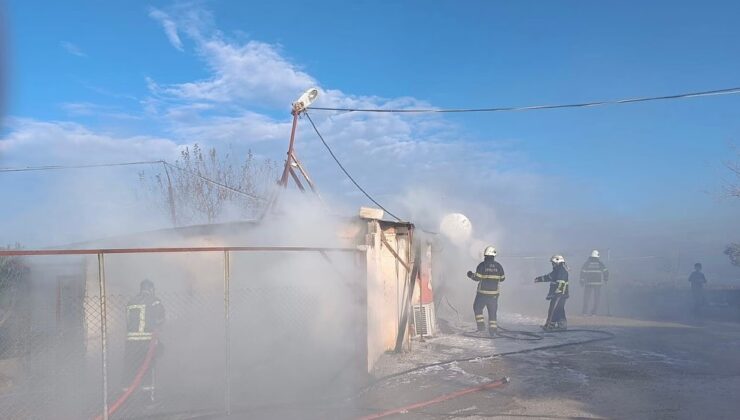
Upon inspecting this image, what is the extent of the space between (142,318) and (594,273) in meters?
11.8

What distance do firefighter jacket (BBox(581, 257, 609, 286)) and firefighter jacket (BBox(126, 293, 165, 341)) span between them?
11497 millimetres

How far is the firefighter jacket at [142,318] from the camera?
7043 mm

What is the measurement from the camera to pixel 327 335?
349 inches

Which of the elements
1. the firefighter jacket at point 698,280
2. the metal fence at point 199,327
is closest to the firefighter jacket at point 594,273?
the firefighter jacket at point 698,280

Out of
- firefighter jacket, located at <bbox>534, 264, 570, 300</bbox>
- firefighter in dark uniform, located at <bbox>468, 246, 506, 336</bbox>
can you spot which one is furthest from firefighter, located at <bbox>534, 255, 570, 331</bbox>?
firefighter in dark uniform, located at <bbox>468, 246, 506, 336</bbox>

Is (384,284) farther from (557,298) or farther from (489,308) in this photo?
(557,298)

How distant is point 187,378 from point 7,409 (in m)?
2.45

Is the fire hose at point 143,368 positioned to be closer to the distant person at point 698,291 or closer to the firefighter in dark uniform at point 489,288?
the firefighter in dark uniform at point 489,288

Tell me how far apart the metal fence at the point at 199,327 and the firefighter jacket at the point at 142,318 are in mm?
1157

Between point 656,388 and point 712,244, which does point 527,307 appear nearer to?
point 656,388

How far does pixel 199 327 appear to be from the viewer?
956 cm

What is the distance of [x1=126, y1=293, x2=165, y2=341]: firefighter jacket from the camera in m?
7.04

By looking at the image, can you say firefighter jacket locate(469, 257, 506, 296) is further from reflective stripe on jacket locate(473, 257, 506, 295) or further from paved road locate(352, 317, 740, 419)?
paved road locate(352, 317, 740, 419)

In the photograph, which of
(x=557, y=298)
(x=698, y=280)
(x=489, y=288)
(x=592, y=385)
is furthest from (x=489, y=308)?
(x=698, y=280)
